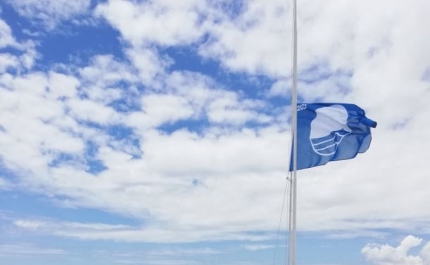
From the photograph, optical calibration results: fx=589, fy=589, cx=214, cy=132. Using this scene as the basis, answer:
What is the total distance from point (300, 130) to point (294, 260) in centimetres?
677

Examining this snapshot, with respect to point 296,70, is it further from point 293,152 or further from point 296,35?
point 293,152

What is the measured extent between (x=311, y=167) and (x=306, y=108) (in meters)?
3.12

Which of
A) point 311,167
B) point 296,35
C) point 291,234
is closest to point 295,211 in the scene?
point 291,234

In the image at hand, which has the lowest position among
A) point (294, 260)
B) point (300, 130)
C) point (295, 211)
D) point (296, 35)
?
point (294, 260)

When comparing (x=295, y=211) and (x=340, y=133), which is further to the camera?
(x=340, y=133)

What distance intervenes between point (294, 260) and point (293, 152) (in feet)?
16.6

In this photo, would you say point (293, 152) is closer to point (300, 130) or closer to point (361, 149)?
point (300, 130)

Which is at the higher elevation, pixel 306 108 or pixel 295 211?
pixel 306 108

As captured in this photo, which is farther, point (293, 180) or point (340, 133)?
point (340, 133)

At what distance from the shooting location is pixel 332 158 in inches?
1182

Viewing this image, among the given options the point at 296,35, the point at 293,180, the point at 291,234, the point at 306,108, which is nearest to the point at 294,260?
the point at 291,234

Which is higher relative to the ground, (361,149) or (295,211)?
(361,149)

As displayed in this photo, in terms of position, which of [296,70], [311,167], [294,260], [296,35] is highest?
[296,35]

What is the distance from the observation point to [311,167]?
29.5 m
